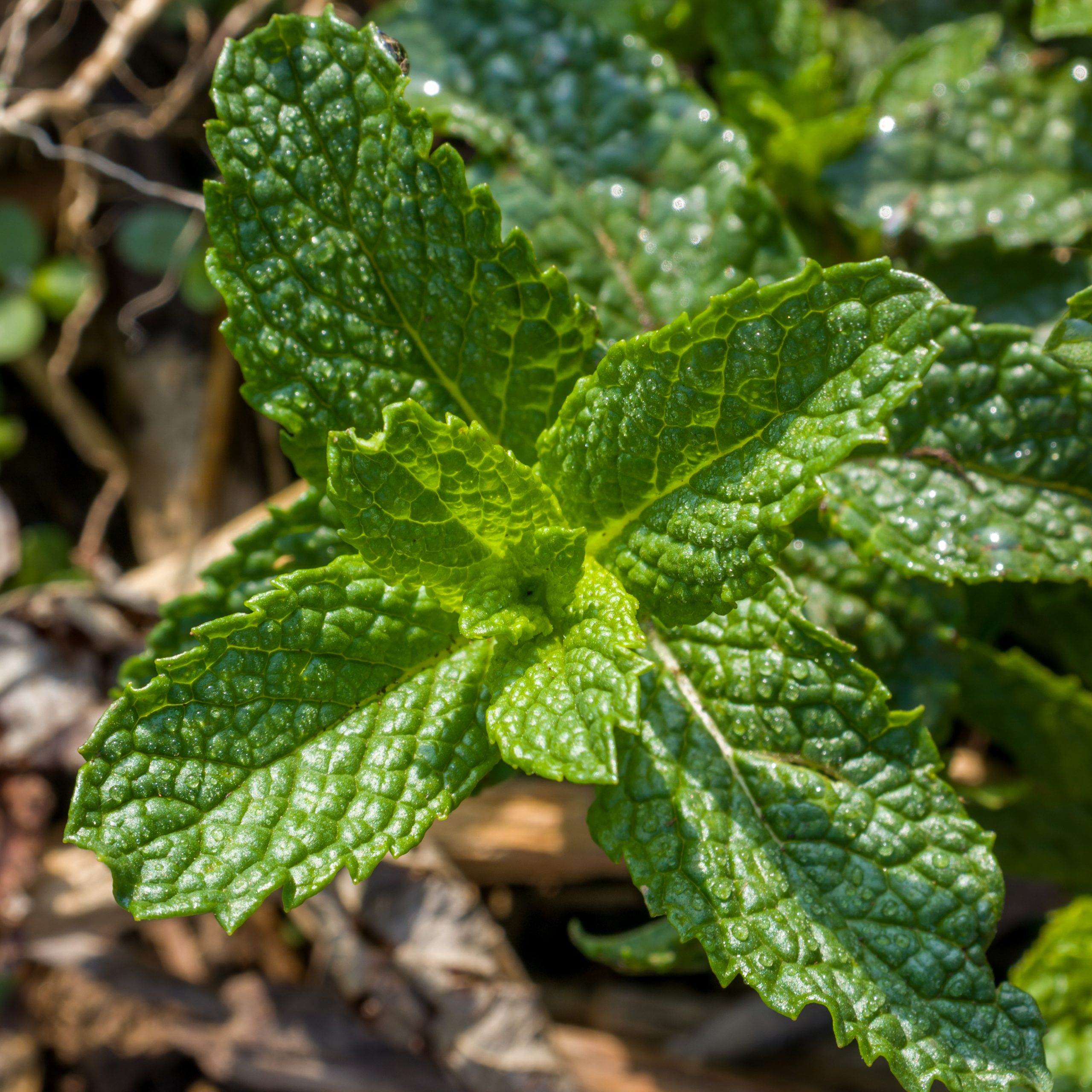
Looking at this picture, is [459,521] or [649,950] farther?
[649,950]

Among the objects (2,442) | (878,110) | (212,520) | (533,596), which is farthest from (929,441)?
(2,442)

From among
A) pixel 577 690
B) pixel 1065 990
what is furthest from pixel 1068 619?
pixel 577 690

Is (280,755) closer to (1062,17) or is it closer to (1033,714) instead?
(1033,714)

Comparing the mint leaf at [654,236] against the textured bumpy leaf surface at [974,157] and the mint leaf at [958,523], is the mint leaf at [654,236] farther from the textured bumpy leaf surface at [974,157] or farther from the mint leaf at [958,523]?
the mint leaf at [958,523]

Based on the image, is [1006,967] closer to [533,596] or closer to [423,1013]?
[423,1013]

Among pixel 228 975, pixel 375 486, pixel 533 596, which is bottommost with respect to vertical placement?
pixel 228 975

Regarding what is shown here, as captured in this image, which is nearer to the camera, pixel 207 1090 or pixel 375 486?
pixel 375 486

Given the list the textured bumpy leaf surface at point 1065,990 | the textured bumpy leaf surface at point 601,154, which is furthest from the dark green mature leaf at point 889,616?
the textured bumpy leaf surface at point 601,154

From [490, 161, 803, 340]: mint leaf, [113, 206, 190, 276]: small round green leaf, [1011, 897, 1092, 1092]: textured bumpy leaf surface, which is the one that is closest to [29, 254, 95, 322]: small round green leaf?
[113, 206, 190, 276]: small round green leaf
